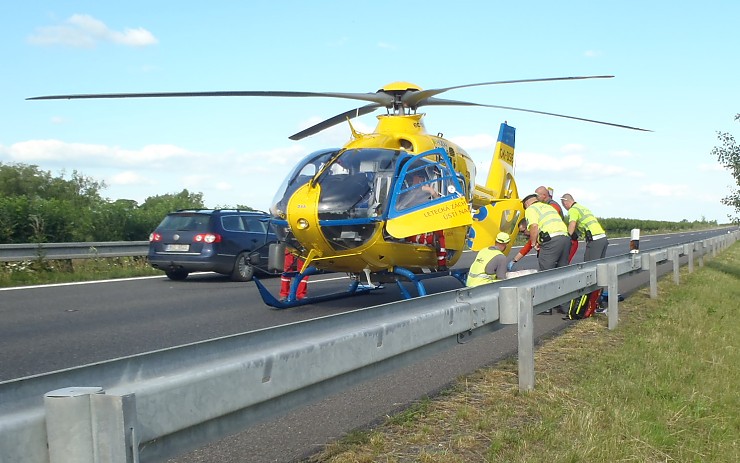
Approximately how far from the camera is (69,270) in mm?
19094

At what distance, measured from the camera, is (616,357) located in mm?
7441

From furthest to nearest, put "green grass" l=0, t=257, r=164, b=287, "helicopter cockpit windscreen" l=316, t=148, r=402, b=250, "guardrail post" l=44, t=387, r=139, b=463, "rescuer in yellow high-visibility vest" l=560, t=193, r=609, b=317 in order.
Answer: "green grass" l=0, t=257, r=164, b=287, "rescuer in yellow high-visibility vest" l=560, t=193, r=609, b=317, "helicopter cockpit windscreen" l=316, t=148, r=402, b=250, "guardrail post" l=44, t=387, r=139, b=463

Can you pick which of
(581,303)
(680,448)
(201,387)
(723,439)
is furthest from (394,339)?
(581,303)

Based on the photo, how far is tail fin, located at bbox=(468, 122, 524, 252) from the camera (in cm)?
1314

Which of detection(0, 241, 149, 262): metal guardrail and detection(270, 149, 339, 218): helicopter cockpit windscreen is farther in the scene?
detection(0, 241, 149, 262): metal guardrail

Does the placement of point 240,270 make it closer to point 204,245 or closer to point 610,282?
point 204,245

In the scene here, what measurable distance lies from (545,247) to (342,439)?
774cm

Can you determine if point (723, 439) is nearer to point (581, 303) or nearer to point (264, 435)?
point (264, 435)

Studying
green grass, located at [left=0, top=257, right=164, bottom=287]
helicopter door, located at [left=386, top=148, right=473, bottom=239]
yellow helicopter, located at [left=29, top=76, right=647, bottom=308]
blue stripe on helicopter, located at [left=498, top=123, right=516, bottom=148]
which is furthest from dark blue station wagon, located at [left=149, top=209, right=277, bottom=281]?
helicopter door, located at [left=386, top=148, right=473, bottom=239]

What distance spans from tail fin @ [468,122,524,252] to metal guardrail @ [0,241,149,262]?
33.5ft

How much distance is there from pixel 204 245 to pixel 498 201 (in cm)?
667

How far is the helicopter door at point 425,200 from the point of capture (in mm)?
10203

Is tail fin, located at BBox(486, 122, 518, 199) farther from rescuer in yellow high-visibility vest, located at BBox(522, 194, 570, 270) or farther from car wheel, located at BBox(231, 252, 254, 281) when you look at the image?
car wheel, located at BBox(231, 252, 254, 281)

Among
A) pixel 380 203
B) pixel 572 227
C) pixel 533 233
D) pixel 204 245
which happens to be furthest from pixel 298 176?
pixel 204 245
